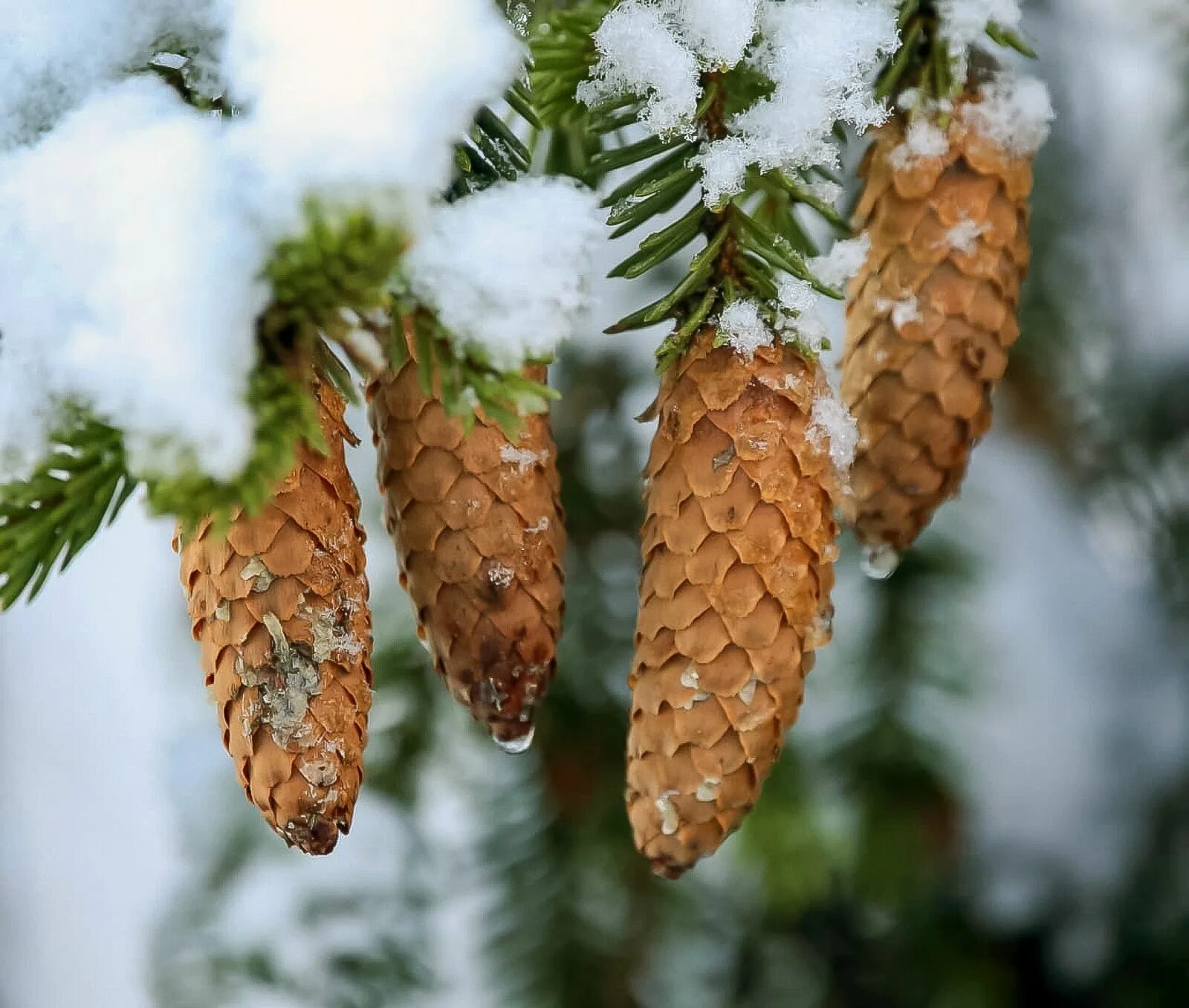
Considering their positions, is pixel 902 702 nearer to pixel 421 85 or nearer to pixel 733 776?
pixel 733 776

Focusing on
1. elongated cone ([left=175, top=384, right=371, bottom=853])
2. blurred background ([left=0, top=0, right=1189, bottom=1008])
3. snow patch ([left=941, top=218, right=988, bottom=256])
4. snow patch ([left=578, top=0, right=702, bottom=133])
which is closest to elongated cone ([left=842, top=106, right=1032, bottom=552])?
snow patch ([left=941, top=218, right=988, bottom=256])

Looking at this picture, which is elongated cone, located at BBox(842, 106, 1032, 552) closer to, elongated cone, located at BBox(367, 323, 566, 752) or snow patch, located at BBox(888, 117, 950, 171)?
snow patch, located at BBox(888, 117, 950, 171)

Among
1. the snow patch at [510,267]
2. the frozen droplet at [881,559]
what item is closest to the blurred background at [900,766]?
the frozen droplet at [881,559]

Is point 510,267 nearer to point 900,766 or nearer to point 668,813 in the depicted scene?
point 668,813

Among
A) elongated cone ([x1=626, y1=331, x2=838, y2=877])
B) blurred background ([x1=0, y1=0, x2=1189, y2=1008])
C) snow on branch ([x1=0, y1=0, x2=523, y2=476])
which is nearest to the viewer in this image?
snow on branch ([x1=0, y1=0, x2=523, y2=476])

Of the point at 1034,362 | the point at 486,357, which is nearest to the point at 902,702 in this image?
the point at 1034,362

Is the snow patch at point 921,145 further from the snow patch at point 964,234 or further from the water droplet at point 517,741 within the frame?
the water droplet at point 517,741

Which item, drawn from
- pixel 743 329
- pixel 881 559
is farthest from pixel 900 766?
pixel 743 329
